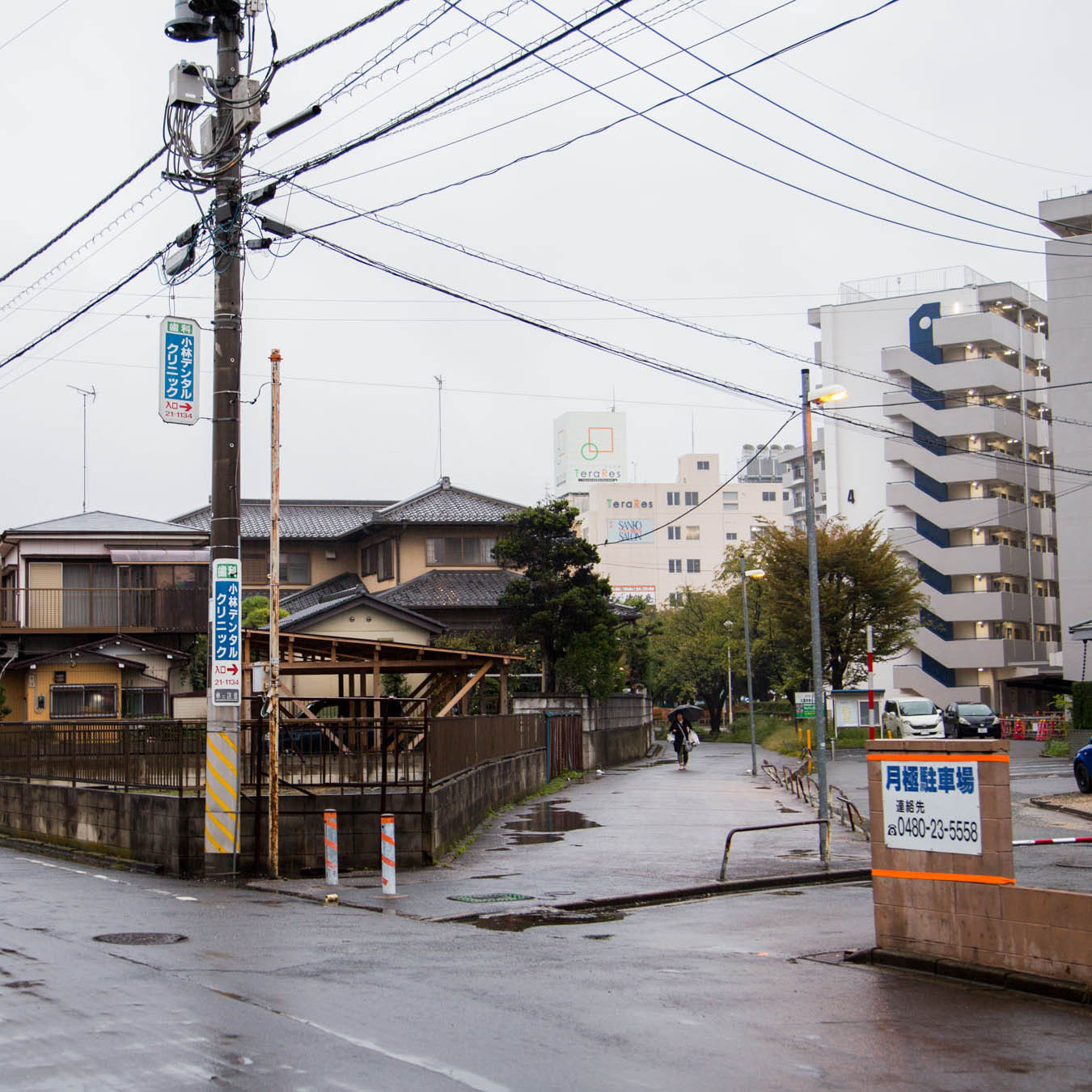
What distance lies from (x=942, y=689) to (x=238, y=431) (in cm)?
5959

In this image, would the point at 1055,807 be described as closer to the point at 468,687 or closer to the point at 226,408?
the point at 468,687

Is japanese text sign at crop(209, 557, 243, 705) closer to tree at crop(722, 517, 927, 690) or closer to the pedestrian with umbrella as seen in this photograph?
the pedestrian with umbrella

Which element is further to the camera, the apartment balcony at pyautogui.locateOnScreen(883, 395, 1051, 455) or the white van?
the apartment balcony at pyautogui.locateOnScreen(883, 395, 1051, 455)

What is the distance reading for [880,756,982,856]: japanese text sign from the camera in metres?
9.58

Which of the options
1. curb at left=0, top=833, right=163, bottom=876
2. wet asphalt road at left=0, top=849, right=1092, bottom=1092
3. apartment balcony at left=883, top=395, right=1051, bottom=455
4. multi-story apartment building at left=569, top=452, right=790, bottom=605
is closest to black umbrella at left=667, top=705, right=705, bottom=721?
apartment balcony at left=883, top=395, right=1051, bottom=455

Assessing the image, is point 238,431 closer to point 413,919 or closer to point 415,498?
point 413,919

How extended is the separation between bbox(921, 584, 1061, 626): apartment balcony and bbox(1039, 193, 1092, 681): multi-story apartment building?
989 cm

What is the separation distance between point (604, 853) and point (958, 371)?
57.2 metres

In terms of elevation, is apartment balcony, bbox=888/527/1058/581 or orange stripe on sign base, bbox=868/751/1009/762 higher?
apartment balcony, bbox=888/527/1058/581

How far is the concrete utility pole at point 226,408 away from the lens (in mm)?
15820

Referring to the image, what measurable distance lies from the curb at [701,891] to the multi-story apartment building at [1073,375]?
4360cm

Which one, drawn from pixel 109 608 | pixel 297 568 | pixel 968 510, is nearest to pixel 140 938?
pixel 109 608

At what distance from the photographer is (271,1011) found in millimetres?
7816

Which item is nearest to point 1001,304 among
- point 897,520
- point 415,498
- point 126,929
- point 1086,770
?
point 897,520
